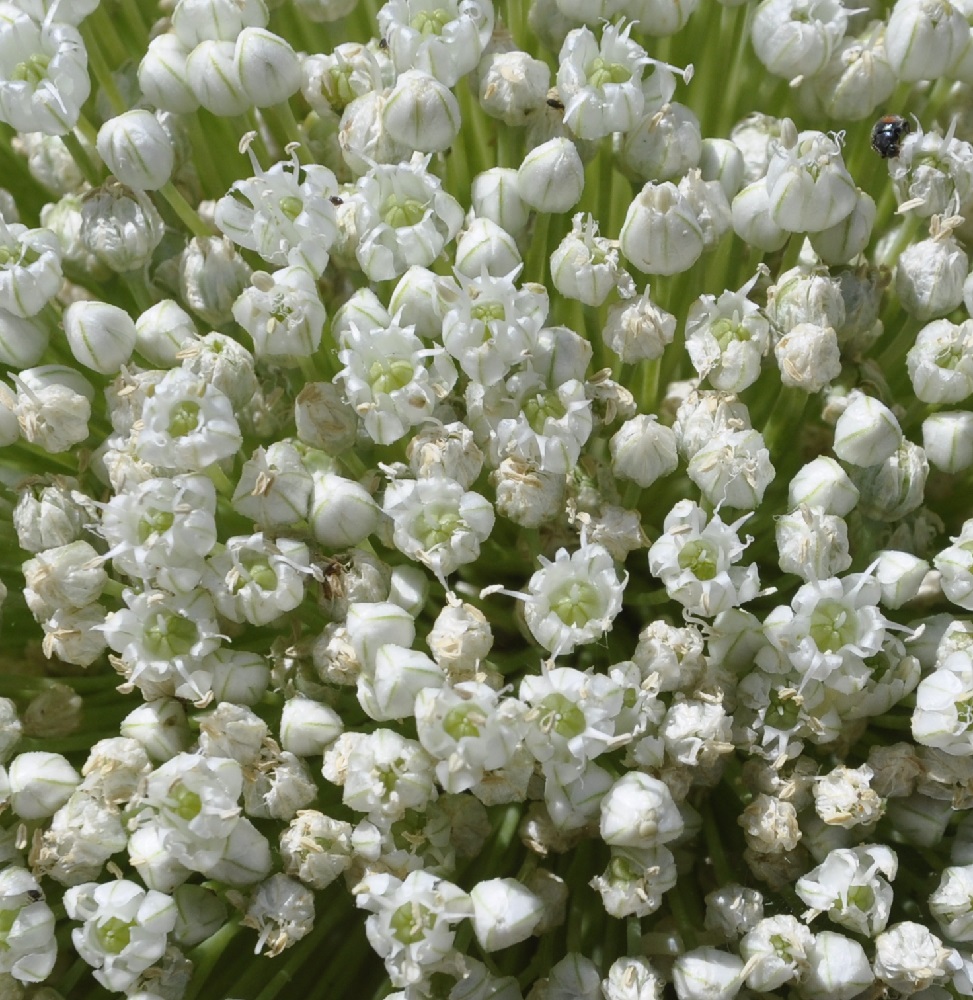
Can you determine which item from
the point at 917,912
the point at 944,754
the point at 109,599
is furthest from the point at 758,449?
the point at 109,599

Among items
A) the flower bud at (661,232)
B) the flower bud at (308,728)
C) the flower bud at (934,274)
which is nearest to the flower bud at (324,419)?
the flower bud at (308,728)

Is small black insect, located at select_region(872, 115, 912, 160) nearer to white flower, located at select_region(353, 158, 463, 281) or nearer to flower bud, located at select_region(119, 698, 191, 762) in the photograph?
white flower, located at select_region(353, 158, 463, 281)

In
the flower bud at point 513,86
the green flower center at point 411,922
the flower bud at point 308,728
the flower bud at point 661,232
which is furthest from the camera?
the flower bud at point 513,86

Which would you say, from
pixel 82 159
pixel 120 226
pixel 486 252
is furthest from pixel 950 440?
pixel 82 159

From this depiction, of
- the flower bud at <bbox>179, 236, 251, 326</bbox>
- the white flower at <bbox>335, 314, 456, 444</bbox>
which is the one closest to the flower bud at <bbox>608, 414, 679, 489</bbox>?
the white flower at <bbox>335, 314, 456, 444</bbox>

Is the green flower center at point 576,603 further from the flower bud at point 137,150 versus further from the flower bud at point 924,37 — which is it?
the flower bud at point 924,37

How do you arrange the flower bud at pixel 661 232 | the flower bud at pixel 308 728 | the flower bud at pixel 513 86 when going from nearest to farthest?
1. the flower bud at pixel 308 728
2. the flower bud at pixel 661 232
3. the flower bud at pixel 513 86

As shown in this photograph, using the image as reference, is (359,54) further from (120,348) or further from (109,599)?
(109,599)
